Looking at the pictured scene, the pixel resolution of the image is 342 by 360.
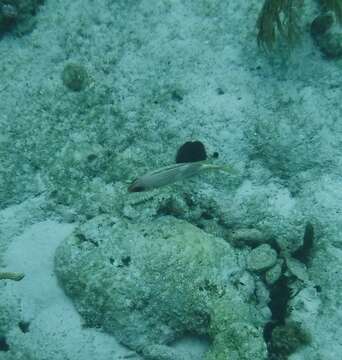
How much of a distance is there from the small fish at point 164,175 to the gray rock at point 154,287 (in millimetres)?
784

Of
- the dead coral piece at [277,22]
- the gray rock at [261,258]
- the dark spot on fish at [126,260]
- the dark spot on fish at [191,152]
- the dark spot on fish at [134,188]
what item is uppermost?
the dead coral piece at [277,22]

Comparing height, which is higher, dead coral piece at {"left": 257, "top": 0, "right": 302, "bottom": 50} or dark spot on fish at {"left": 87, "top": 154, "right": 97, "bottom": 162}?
dead coral piece at {"left": 257, "top": 0, "right": 302, "bottom": 50}

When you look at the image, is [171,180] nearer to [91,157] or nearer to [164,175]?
[164,175]

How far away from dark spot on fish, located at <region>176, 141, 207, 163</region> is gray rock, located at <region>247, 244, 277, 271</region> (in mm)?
1167

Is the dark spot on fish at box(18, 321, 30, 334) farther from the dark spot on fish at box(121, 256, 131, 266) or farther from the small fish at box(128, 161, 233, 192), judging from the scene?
the small fish at box(128, 161, 233, 192)

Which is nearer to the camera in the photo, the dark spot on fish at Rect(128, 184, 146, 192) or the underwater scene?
the dark spot on fish at Rect(128, 184, 146, 192)

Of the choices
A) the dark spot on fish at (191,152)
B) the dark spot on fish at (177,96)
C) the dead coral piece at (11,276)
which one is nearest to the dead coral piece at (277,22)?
the dark spot on fish at (177,96)

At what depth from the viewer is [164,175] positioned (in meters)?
3.49

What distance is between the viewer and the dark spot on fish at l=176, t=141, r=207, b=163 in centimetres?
467

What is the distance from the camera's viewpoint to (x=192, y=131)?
4.88m

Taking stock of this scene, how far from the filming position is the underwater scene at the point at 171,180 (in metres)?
4.02

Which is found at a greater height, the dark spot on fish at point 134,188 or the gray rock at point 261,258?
the dark spot on fish at point 134,188

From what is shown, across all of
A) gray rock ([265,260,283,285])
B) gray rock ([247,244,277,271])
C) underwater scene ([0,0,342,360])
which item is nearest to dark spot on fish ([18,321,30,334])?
underwater scene ([0,0,342,360])

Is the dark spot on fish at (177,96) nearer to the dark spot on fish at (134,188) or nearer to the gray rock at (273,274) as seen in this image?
the dark spot on fish at (134,188)
